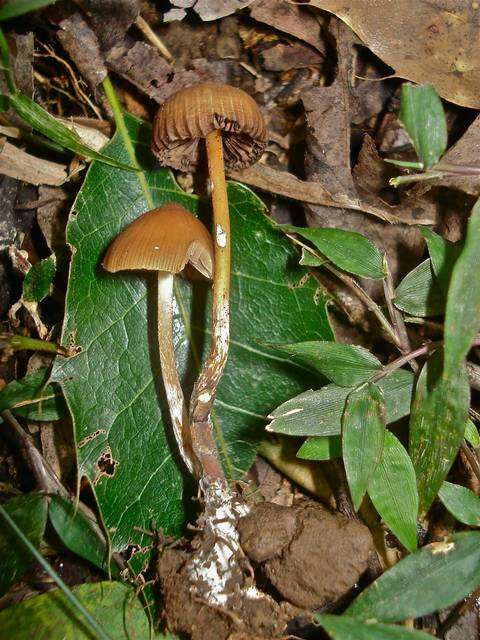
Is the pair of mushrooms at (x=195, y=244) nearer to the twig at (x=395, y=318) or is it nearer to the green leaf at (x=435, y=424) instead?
the twig at (x=395, y=318)

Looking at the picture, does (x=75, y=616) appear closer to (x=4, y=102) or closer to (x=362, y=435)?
(x=362, y=435)

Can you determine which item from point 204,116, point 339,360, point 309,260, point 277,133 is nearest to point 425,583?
point 339,360

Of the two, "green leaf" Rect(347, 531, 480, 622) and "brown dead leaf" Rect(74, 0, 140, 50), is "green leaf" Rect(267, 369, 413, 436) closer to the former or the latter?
"green leaf" Rect(347, 531, 480, 622)

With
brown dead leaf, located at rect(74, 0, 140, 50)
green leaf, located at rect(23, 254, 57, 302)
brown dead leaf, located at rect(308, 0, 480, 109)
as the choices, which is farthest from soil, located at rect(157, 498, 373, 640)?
brown dead leaf, located at rect(74, 0, 140, 50)

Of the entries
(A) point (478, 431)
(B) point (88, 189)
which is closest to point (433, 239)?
(A) point (478, 431)

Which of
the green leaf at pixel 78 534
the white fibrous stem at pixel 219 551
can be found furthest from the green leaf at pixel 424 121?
the green leaf at pixel 78 534

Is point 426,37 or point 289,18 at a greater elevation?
point 289,18

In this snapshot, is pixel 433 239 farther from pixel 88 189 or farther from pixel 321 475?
pixel 88 189
